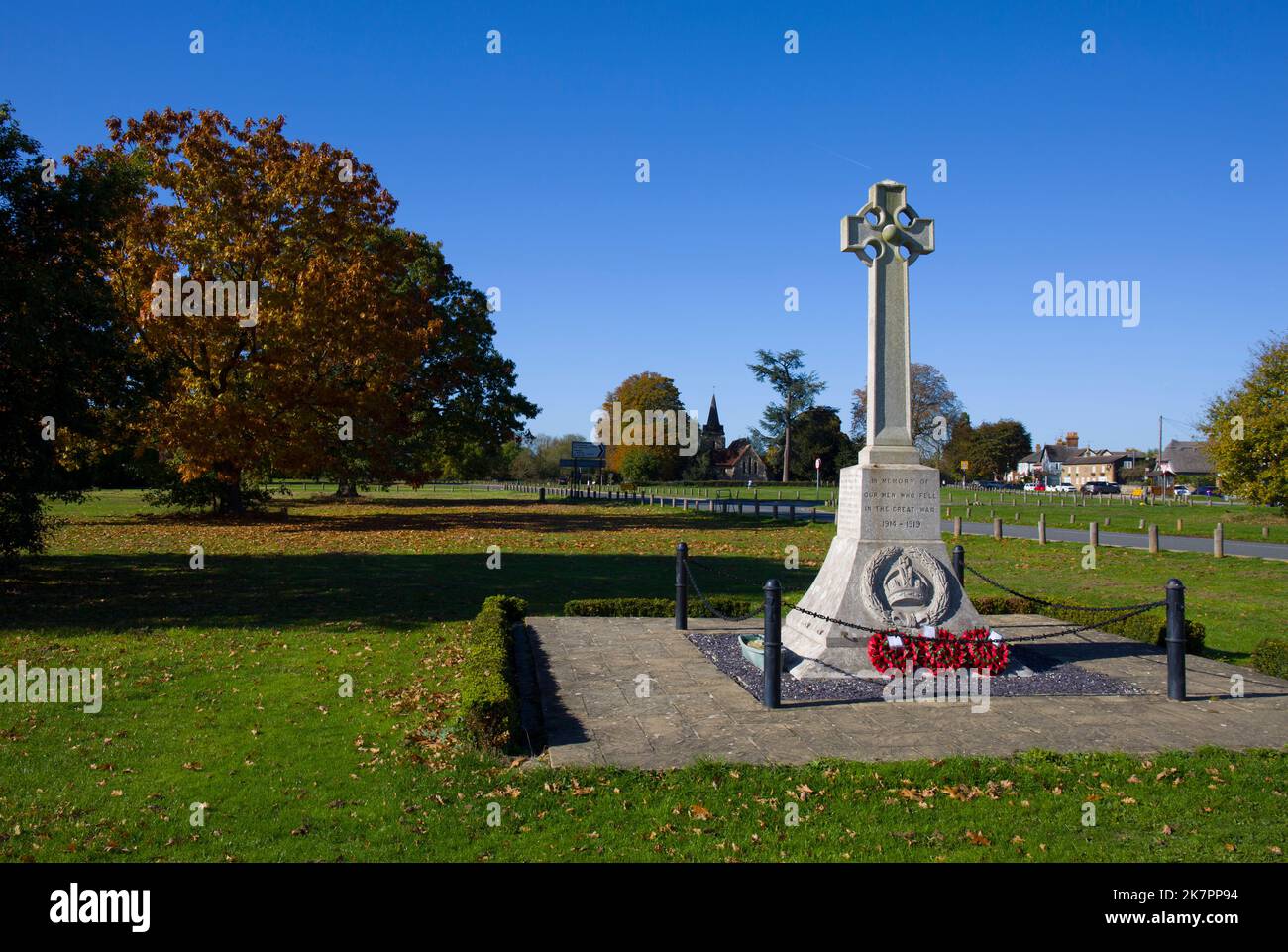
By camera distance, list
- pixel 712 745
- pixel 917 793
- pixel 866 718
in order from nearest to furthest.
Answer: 1. pixel 917 793
2. pixel 712 745
3. pixel 866 718

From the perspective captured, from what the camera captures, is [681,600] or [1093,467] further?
[1093,467]

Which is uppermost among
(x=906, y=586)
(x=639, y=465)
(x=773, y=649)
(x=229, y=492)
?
(x=639, y=465)

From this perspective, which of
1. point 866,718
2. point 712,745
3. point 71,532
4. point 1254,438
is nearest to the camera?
point 712,745

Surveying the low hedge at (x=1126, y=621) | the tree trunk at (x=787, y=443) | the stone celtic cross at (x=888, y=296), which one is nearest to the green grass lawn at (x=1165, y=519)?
the low hedge at (x=1126, y=621)

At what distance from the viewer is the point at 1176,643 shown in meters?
8.27

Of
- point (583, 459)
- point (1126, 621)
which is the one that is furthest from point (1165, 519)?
point (583, 459)

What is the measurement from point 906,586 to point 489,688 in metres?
4.57

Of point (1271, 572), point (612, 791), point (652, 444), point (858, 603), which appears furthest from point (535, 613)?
point (652, 444)

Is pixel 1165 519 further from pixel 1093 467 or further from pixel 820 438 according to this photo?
pixel 1093 467

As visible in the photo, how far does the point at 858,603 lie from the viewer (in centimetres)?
926

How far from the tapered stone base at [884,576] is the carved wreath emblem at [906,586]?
0.03 ft
